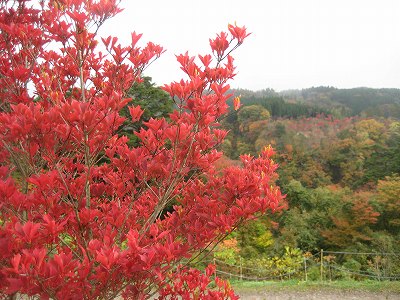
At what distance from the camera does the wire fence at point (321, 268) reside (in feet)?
25.2

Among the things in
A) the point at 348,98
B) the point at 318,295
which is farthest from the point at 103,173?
the point at 348,98

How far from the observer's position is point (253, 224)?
36.2ft

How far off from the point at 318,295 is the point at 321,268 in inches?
54.0

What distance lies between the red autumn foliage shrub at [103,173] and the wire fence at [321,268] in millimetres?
6107

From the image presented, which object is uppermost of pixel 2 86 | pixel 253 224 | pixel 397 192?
pixel 2 86

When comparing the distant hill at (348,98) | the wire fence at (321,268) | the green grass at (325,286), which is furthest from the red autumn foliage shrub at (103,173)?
the distant hill at (348,98)

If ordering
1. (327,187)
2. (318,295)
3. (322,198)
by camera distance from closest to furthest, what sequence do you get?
(318,295) → (322,198) → (327,187)

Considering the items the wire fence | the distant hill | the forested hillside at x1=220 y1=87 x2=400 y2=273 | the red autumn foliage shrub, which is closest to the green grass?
the wire fence

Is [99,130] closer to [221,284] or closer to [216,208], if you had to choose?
[216,208]

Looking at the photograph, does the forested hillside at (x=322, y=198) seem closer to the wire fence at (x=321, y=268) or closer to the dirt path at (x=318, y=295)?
the wire fence at (x=321, y=268)

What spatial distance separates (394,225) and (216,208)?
999cm

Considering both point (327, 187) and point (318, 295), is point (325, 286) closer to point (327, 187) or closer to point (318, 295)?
point (318, 295)

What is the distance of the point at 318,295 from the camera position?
6250 millimetres

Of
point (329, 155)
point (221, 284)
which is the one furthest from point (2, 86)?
point (329, 155)
